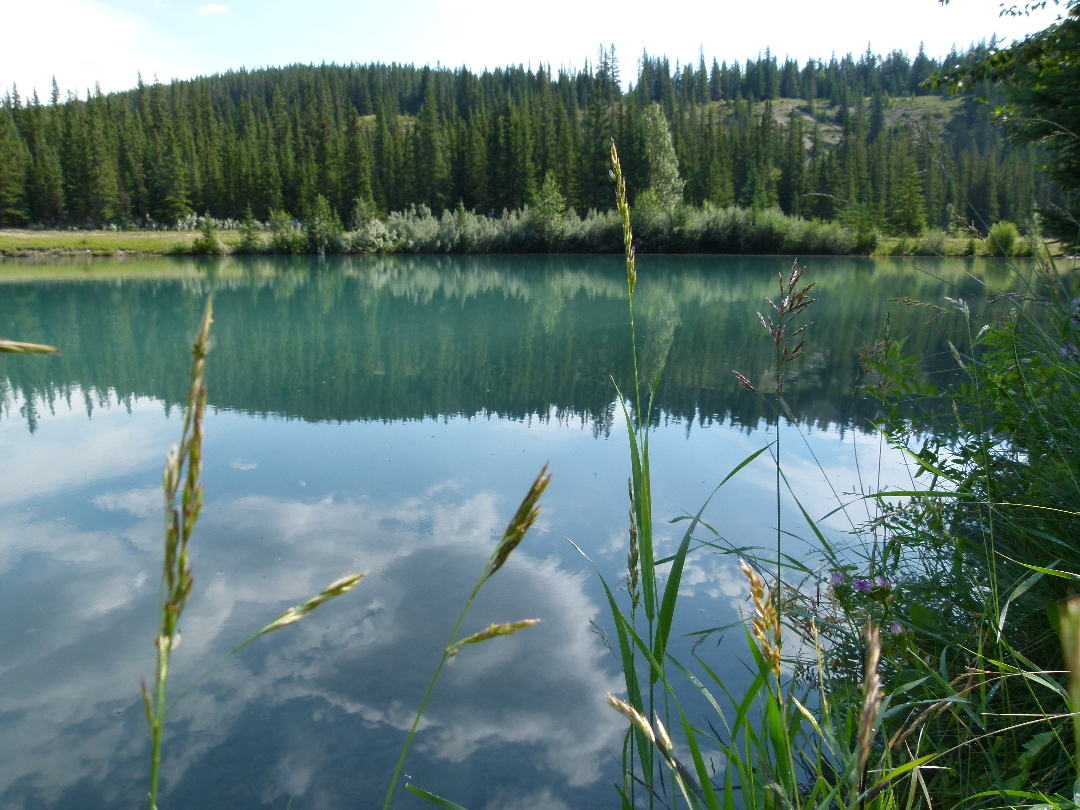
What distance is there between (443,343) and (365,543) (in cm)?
665

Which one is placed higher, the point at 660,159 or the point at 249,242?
the point at 660,159

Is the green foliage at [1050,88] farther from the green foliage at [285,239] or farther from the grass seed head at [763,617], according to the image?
the green foliage at [285,239]

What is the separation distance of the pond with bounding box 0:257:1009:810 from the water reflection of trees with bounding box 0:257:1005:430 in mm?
73

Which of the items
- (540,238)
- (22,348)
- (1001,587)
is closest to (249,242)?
(540,238)

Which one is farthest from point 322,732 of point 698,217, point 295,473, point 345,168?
point 345,168

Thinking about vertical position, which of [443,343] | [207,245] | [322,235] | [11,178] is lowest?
[443,343]

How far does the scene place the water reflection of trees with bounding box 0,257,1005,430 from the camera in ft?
22.8

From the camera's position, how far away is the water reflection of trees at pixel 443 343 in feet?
22.8

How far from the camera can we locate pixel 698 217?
35031mm

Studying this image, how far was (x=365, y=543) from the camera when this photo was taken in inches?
150

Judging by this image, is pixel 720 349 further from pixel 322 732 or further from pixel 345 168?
pixel 345 168

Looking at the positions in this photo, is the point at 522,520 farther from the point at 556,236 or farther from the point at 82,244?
the point at 82,244

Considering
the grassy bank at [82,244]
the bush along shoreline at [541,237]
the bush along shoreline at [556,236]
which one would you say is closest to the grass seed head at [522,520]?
the bush along shoreline at [541,237]

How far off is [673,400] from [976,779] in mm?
5675
